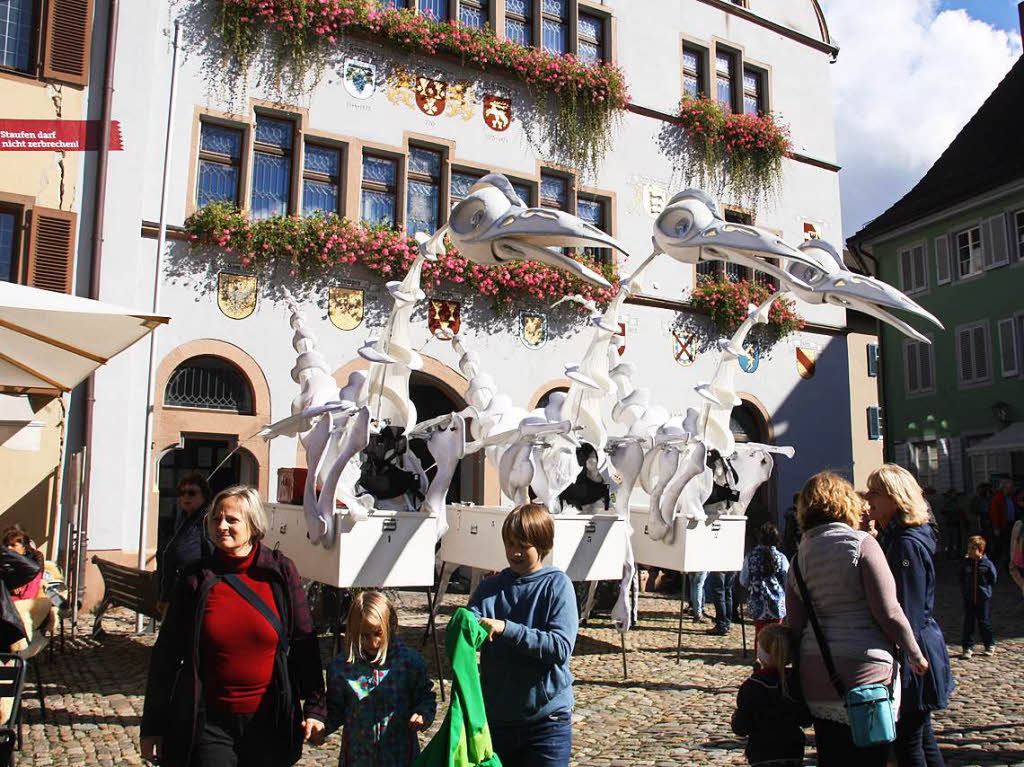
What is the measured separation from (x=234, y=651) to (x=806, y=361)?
15.4 meters

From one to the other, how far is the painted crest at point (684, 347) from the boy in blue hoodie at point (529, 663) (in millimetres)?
12773

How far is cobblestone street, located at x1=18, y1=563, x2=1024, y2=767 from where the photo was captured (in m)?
5.17

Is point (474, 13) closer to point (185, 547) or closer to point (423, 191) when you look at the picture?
point (423, 191)

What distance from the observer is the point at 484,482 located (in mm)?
13484

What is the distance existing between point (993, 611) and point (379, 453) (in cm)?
842

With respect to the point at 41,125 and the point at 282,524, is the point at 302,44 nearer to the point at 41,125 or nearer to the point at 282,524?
the point at 41,125

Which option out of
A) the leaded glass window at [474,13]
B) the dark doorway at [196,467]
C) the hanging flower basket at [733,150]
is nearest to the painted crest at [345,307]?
the dark doorway at [196,467]

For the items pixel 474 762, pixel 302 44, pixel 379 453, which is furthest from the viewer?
pixel 302 44

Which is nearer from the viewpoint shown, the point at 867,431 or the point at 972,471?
the point at 867,431

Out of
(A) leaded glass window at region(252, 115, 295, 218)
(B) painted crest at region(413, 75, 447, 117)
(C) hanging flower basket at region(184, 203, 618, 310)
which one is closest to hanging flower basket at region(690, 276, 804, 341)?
(C) hanging flower basket at region(184, 203, 618, 310)

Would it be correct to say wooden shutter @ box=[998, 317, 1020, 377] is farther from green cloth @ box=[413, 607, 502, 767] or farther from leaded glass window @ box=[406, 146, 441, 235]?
green cloth @ box=[413, 607, 502, 767]

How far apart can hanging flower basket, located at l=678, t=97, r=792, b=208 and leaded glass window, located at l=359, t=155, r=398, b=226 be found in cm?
539

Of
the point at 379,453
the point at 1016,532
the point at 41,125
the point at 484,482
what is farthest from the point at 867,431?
the point at 41,125

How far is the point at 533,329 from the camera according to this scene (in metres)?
14.0
